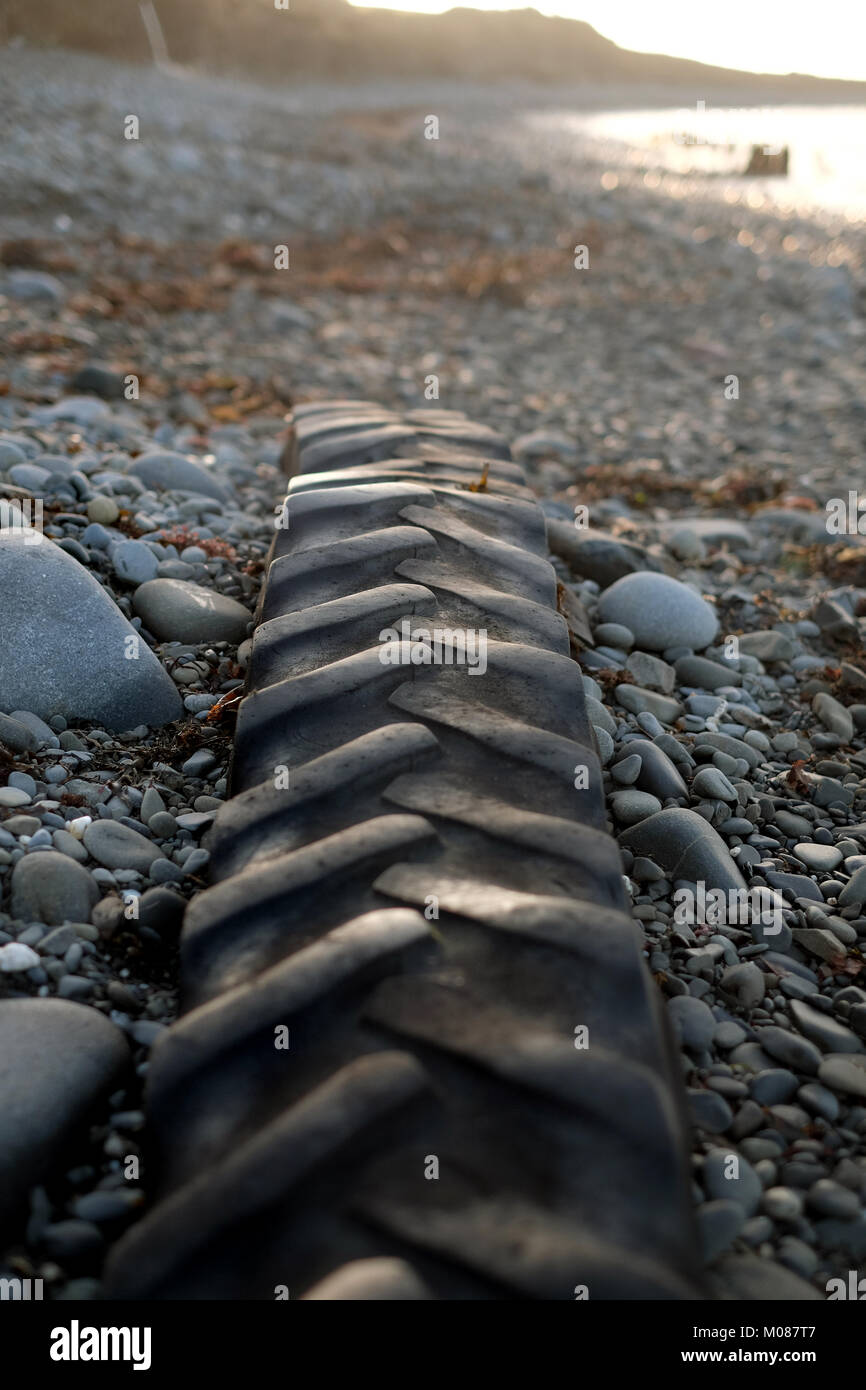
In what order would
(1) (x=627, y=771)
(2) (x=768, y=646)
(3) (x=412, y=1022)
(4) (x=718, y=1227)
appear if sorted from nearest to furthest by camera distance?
(3) (x=412, y=1022) → (4) (x=718, y=1227) → (1) (x=627, y=771) → (2) (x=768, y=646)

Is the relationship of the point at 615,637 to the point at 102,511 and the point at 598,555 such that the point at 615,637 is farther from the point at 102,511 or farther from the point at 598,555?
the point at 102,511

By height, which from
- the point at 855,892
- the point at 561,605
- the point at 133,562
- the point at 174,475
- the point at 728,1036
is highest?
the point at 174,475

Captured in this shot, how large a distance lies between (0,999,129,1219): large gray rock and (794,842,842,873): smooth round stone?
134 centimetres

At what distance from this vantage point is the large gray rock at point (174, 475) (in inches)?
122

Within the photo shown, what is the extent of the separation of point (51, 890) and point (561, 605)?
1.40m

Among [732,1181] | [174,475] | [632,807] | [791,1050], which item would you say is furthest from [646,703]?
[174,475]

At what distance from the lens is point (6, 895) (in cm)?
155

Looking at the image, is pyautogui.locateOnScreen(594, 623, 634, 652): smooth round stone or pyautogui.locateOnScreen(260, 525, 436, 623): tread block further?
pyautogui.locateOnScreen(594, 623, 634, 652): smooth round stone

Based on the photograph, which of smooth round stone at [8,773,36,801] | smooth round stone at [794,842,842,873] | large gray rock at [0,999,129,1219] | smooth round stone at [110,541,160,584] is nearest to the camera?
large gray rock at [0,999,129,1219]

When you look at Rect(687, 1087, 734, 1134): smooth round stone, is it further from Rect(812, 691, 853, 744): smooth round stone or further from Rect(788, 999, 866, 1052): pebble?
Rect(812, 691, 853, 744): smooth round stone

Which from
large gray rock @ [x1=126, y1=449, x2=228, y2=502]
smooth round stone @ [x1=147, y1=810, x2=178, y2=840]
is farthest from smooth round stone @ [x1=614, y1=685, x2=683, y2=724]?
large gray rock @ [x1=126, y1=449, x2=228, y2=502]

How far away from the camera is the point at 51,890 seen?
1.54 m

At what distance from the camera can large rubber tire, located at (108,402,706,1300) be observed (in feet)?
2.98

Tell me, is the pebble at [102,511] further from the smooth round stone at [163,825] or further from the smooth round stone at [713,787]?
the smooth round stone at [713,787]
